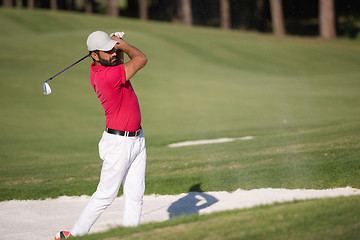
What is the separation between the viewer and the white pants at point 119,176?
5.90 meters

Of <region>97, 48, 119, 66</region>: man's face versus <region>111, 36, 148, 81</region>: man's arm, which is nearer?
<region>111, 36, 148, 81</region>: man's arm

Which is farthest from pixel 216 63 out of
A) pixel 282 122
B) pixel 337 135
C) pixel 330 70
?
pixel 337 135

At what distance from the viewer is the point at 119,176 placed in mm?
5961

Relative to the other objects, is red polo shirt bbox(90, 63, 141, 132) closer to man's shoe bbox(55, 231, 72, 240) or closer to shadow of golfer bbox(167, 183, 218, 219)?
man's shoe bbox(55, 231, 72, 240)

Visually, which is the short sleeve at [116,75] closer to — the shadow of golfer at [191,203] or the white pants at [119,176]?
the white pants at [119,176]

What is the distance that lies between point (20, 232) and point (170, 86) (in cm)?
1789

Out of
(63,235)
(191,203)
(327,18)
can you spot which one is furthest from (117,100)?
(327,18)

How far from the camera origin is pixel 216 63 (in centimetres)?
3497

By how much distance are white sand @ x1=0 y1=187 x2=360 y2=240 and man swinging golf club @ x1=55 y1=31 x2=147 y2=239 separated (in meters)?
1.46

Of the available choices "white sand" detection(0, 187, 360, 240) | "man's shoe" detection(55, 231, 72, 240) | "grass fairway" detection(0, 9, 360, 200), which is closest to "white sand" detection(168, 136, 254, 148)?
"grass fairway" detection(0, 9, 360, 200)

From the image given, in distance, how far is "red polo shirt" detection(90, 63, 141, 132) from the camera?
5781 mm

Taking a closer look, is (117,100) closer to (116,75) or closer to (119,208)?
(116,75)

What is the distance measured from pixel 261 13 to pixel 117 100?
6520cm

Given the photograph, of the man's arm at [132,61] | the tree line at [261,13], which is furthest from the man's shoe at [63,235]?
the tree line at [261,13]
